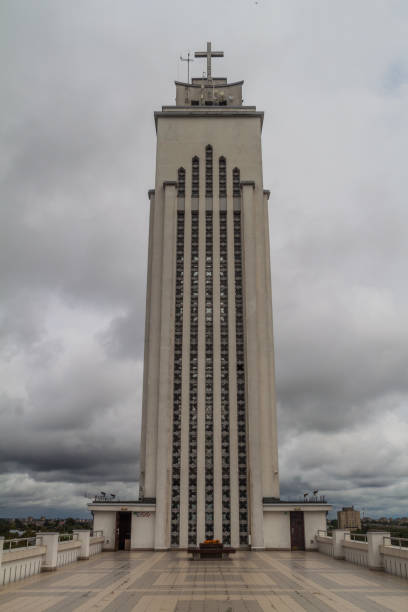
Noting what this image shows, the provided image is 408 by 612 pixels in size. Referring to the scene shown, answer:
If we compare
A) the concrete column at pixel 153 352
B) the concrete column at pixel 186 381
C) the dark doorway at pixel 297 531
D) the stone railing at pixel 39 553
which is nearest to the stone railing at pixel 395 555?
the stone railing at pixel 39 553

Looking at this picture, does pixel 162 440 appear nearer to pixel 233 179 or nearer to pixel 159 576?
pixel 159 576

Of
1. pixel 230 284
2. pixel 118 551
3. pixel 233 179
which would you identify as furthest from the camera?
pixel 233 179

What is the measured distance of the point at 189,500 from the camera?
44.2 meters

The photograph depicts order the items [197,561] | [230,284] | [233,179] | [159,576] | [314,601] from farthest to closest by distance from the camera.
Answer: [233,179] → [230,284] → [197,561] → [159,576] → [314,601]

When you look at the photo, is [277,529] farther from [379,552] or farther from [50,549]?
[50,549]

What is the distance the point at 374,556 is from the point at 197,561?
10.7 metres

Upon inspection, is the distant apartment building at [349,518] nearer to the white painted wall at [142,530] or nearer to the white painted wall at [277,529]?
the white painted wall at [277,529]

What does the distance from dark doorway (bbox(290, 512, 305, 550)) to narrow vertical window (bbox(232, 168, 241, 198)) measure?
29.5m

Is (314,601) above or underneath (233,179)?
underneath

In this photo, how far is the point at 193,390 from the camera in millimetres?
47219

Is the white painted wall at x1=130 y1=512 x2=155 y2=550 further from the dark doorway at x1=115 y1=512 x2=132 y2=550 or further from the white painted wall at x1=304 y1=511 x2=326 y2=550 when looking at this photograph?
the white painted wall at x1=304 y1=511 x2=326 y2=550

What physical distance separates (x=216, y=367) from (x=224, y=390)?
2095mm

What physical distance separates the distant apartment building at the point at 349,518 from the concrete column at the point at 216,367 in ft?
72.7

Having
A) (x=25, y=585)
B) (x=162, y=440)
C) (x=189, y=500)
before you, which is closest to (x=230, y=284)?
(x=162, y=440)
